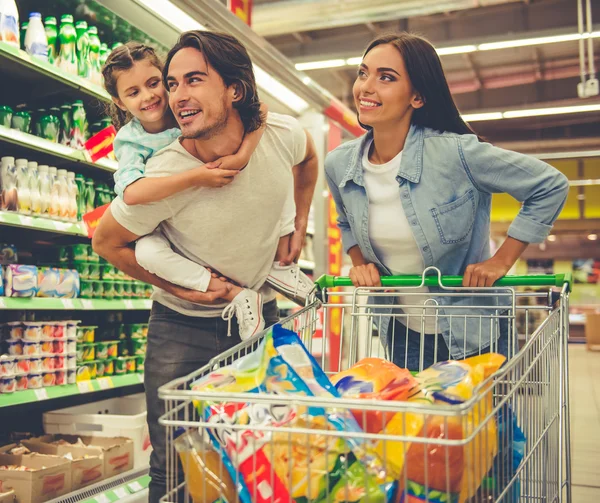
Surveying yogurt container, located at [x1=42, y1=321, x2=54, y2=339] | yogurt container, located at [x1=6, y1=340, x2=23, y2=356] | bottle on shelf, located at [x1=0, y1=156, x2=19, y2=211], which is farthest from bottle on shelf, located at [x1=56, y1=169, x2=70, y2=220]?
yogurt container, located at [x1=6, y1=340, x2=23, y2=356]

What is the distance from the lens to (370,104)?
5.90 ft

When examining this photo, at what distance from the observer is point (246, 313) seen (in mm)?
1759

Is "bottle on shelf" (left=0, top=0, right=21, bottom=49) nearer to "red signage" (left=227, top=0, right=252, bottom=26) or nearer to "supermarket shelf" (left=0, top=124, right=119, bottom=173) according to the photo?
"supermarket shelf" (left=0, top=124, right=119, bottom=173)

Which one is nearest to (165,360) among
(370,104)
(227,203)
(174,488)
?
(227,203)

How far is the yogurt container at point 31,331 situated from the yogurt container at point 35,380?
15 centimetres

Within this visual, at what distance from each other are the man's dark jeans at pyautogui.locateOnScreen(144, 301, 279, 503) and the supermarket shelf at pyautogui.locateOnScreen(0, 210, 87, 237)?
3.47 ft

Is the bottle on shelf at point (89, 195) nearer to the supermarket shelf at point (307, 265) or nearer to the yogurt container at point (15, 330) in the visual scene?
the yogurt container at point (15, 330)

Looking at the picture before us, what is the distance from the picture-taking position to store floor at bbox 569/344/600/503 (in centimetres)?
354

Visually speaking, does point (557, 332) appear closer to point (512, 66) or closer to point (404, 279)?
point (404, 279)

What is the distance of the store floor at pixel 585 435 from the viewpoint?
11.6ft

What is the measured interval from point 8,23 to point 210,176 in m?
1.58

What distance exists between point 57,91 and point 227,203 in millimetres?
1914

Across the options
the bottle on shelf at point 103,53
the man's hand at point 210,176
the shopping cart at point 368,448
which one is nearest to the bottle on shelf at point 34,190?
the bottle on shelf at point 103,53

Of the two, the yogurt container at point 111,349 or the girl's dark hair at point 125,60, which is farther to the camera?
the yogurt container at point 111,349
